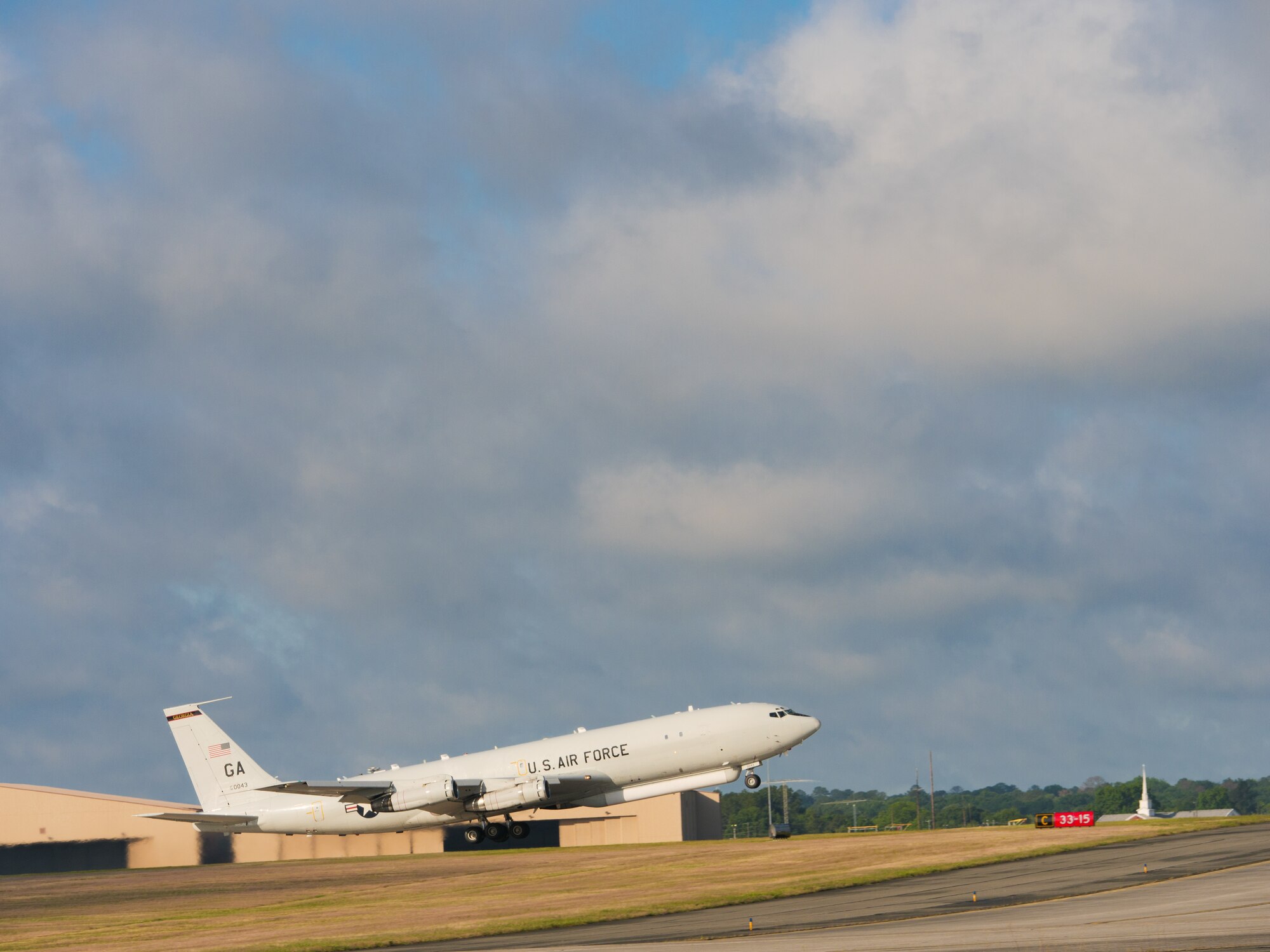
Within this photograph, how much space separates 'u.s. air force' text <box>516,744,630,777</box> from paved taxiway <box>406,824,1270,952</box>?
20.9m

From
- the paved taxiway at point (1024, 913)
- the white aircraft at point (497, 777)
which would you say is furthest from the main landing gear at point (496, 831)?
the paved taxiway at point (1024, 913)

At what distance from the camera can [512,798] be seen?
2462 inches

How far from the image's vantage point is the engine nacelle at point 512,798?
61875 millimetres

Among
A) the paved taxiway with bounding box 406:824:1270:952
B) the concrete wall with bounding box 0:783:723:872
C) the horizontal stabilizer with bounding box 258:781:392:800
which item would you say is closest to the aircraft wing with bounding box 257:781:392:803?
the horizontal stabilizer with bounding box 258:781:392:800

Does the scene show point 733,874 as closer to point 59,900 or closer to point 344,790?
point 344,790

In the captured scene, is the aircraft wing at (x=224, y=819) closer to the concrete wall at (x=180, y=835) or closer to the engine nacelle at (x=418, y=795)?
the engine nacelle at (x=418, y=795)

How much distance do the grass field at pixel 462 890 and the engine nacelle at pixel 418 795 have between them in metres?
3.11

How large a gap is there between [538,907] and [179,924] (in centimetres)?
1349

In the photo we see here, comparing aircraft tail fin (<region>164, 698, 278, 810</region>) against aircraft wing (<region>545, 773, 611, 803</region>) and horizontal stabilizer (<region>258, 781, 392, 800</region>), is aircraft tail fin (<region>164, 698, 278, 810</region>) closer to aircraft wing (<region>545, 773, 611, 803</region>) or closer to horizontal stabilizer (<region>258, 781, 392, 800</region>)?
horizontal stabilizer (<region>258, 781, 392, 800</region>)

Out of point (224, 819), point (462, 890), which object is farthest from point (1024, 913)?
point (224, 819)

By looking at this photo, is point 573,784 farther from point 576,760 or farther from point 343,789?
point 343,789

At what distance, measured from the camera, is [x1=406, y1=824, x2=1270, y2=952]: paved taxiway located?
26.3 m

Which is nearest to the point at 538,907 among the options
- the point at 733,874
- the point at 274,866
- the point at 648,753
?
the point at 733,874

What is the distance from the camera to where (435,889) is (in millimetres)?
51812
